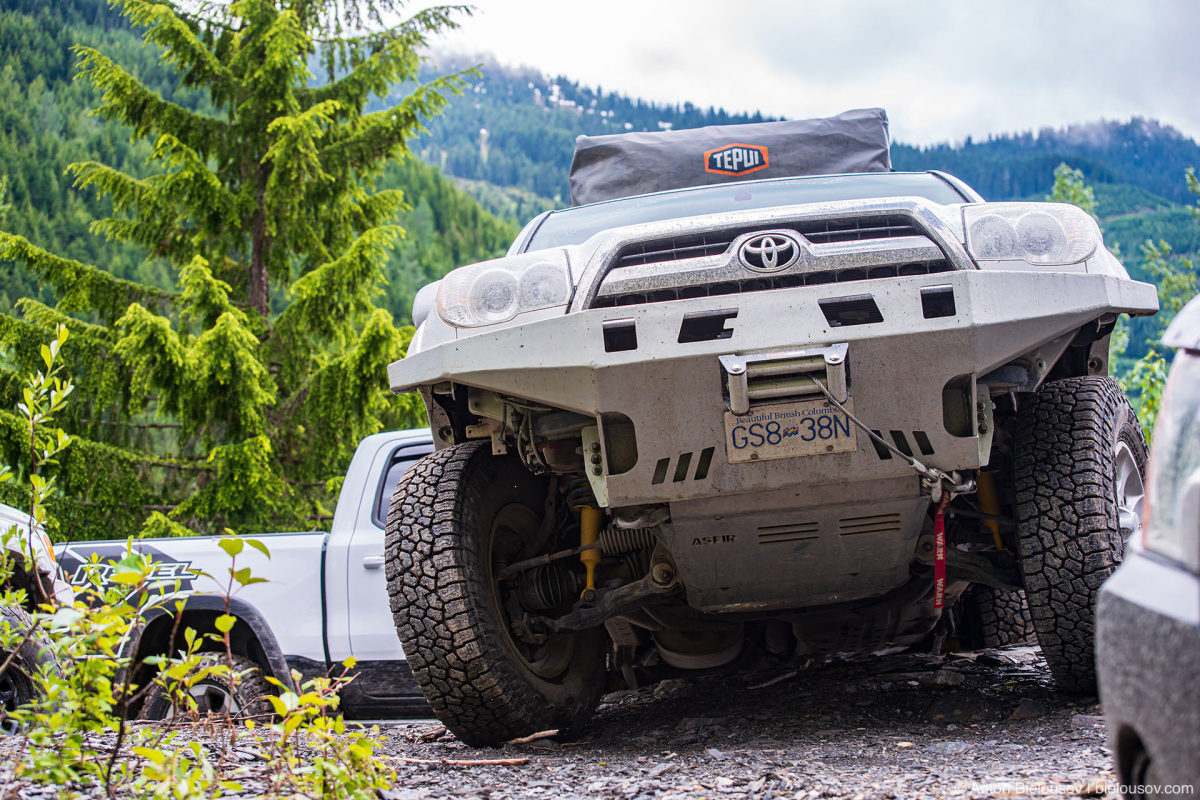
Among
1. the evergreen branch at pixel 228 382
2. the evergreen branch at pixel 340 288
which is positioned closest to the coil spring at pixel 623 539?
the evergreen branch at pixel 228 382

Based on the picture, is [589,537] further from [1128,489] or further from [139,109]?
[139,109]

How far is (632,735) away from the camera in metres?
3.63

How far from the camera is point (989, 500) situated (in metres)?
3.38

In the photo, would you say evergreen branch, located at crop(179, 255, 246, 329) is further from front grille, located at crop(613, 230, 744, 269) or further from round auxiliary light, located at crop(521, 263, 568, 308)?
front grille, located at crop(613, 230, 744, 269)

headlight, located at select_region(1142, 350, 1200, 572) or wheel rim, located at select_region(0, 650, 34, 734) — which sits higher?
headlight, located at select_region(1142, 350, 1200, 572)

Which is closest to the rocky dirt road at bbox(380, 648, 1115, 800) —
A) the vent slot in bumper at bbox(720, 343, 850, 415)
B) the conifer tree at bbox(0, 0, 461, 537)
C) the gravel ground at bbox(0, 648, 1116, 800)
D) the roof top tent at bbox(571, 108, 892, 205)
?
the gravel ground at bbox(0, 648, 1116, 800)

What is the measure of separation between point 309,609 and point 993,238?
374 cm

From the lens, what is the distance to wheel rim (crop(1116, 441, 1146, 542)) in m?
3.13

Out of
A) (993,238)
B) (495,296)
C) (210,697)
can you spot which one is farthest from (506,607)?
(210,697)

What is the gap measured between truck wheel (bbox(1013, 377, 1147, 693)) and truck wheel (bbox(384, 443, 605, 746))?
5.45 ft

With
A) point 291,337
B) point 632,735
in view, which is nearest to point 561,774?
point 632,735

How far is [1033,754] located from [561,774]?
1.35 metres

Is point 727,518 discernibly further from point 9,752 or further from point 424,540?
point 9,752

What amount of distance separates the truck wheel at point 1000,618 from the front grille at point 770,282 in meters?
2.62
